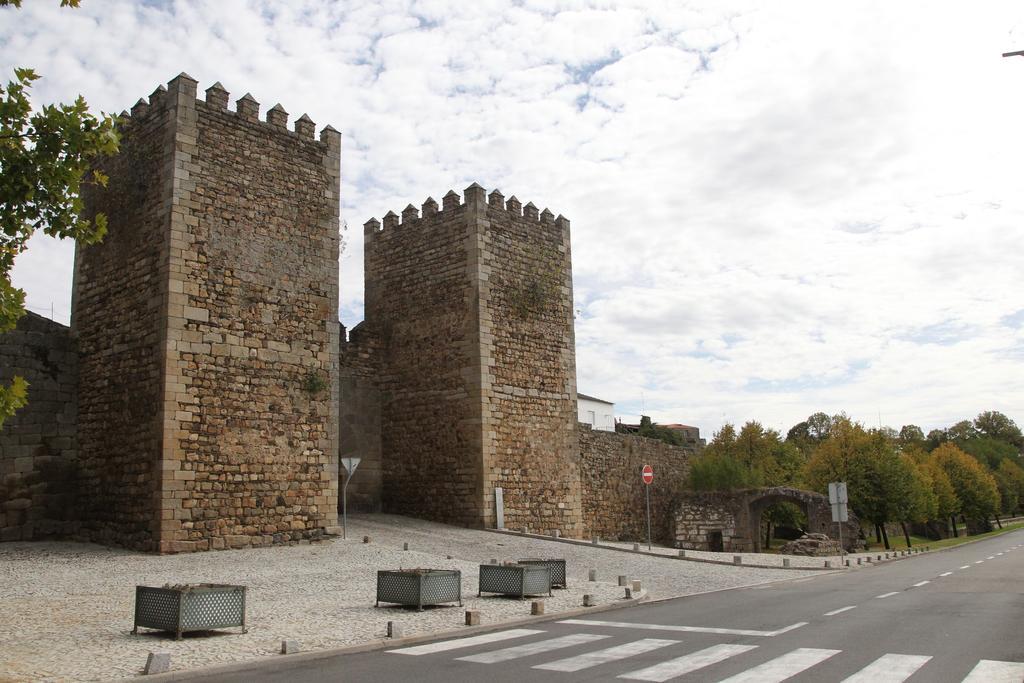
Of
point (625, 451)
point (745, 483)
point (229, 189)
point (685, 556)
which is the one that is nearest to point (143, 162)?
point (229, 189)

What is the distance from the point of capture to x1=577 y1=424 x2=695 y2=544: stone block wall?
92.2 feet

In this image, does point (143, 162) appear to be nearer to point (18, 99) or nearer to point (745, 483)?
point (18, 99)

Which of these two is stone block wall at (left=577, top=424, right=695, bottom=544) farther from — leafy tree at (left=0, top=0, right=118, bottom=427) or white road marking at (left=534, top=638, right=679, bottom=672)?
leafy tree at (left=0, top=0, right=118, bottom=427)

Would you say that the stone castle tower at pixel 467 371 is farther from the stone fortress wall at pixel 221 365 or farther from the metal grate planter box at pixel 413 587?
the metal grate planter box at pixel 413 587

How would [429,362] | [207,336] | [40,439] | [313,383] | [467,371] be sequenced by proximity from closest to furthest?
1. [207,336]
2. [40,439]
3. [313,383]
4. [467,371]
5. [429,362]

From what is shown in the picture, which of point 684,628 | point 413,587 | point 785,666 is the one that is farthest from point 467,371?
point 785,666

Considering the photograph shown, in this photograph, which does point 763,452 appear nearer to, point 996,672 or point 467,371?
point 467,371

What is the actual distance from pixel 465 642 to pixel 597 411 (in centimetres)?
7342

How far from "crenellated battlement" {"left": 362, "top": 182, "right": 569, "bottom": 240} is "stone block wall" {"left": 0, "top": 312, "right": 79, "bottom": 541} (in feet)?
31.2

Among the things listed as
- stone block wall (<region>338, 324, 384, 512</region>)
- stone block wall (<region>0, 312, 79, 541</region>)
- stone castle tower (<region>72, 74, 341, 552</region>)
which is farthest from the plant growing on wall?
stone block wall (<region>338, 324, 384, 512</region>)

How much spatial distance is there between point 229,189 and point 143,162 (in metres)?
1.71

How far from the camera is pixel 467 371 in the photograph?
71.1 ft

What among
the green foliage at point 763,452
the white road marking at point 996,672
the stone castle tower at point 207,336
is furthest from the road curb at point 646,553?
the green foliage at point 763,452

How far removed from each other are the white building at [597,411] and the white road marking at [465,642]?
6846cm
